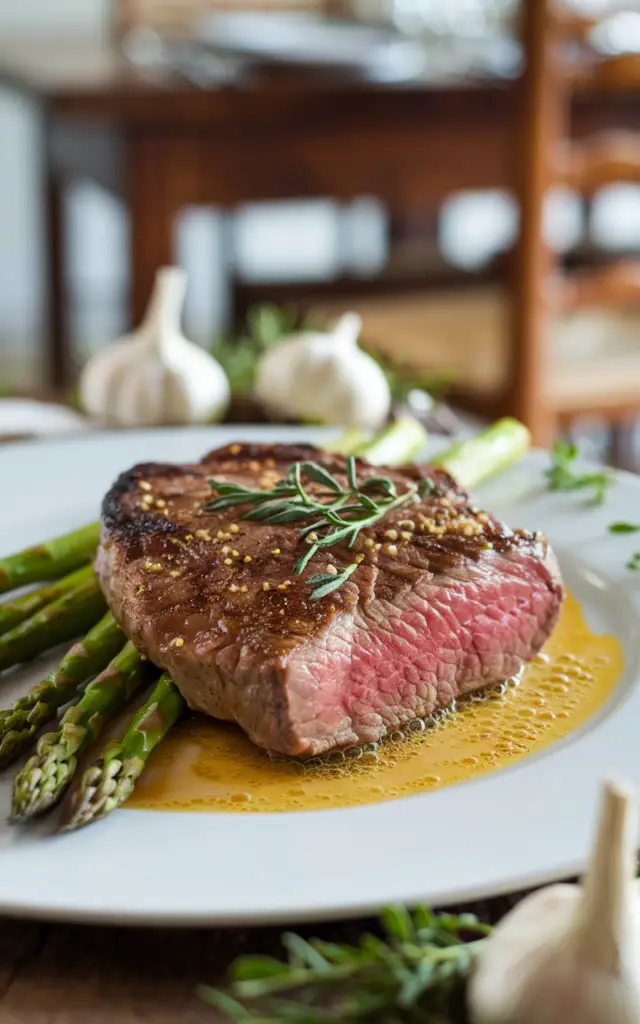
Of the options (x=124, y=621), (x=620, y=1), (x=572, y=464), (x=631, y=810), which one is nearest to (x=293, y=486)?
(x=124, y=621)

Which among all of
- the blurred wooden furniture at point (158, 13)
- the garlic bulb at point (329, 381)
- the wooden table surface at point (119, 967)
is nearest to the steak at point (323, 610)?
the wooden table surface at point (119, 967)

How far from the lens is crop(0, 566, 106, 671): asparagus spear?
→ 1725mm

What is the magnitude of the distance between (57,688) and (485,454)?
1241 mm

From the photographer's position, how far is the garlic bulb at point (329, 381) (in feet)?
9.46

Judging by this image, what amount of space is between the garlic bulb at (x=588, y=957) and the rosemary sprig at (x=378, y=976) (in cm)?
4

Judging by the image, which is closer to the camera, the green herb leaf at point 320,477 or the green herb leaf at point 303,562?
the green herb leaf at point 303,562

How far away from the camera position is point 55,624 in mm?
1778

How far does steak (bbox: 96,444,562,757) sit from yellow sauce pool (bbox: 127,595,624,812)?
0.11 feet

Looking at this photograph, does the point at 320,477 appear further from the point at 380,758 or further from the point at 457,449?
the point at 457,449

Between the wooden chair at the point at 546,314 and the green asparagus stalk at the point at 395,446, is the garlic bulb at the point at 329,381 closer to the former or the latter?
the green asparagus stalk at the point at 395,446

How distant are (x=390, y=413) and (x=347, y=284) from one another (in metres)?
2.70

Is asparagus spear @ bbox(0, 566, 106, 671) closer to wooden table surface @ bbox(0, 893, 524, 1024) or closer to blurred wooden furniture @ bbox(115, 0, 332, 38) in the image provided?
wooden table surface @ bbox(0, 893, 524, 1024)

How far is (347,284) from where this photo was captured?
5617 millimetres

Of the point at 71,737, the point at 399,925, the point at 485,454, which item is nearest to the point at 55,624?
the point at 71,737
